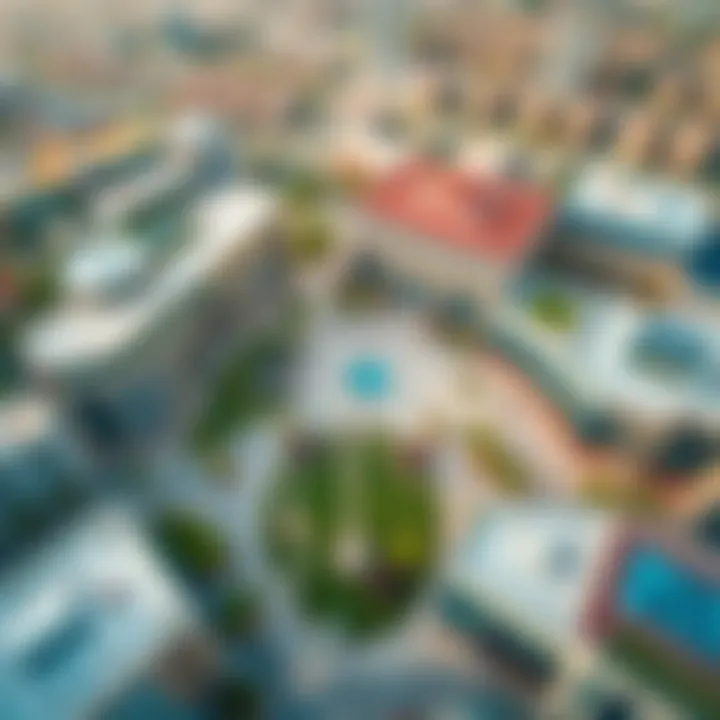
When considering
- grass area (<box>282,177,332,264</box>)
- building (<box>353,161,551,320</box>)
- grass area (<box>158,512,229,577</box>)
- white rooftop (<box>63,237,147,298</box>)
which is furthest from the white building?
building (<box>353,161,551,320</box>)

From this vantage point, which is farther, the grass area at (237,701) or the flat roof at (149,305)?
the flat roof at (149,305)

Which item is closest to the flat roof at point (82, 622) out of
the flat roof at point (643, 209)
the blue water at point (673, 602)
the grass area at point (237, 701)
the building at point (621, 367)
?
the grass area at point (237, 701)

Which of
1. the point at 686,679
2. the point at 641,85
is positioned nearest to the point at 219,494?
the point at 686,679

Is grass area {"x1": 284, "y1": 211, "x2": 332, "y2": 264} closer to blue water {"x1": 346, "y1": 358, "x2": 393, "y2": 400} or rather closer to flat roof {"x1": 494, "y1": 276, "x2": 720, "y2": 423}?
blue water {"x1": 346, "y1": 358, "x2": 393, "y2": 400}

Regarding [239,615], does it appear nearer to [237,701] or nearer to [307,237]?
[237,701]

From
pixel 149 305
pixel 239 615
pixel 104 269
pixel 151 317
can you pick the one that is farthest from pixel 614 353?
pixel 104 269

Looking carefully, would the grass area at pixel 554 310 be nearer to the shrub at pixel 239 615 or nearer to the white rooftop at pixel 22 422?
the shrub at pixel 239 615
